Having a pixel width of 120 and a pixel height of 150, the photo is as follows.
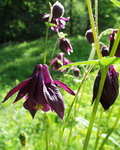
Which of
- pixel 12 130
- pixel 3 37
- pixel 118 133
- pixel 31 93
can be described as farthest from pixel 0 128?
pixel 3 37

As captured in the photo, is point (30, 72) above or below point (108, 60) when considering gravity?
below

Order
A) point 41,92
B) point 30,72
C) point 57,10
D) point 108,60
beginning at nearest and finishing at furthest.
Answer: point 108,60 < point 41,92 < point 57,10 < point 30,72

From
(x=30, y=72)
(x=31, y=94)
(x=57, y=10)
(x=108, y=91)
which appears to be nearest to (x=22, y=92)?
(x=31, y=94)

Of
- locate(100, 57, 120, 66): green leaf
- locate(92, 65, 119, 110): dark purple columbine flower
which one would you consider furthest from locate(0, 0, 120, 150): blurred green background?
locate(100, 57, 120, 66): green leaf

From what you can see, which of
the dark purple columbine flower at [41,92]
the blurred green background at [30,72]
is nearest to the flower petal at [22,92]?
the dark purple columbine flower at [41,92]

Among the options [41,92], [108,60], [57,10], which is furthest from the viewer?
[57,10]

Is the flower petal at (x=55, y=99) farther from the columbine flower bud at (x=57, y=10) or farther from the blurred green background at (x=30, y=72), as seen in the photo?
the columbine flower bud at (x=57, y=10)

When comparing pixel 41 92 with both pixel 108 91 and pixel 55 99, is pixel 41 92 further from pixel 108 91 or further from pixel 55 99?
pixel 108 91

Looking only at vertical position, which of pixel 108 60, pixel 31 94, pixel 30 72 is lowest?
pixel 30 72
